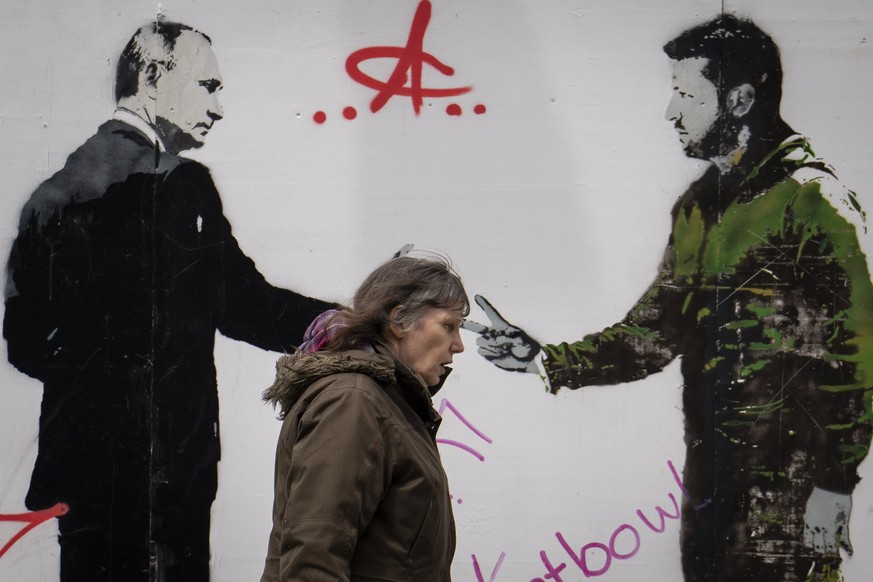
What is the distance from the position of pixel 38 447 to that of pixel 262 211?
1.06 meters

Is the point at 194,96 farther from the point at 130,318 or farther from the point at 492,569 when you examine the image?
the point at 492,569

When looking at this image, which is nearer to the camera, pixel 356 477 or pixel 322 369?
pixel 356 477

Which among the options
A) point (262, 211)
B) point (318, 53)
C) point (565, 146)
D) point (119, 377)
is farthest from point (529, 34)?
point (119, 377)

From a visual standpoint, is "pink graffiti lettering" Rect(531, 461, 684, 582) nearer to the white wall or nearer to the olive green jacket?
the white wall

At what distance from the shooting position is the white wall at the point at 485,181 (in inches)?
117

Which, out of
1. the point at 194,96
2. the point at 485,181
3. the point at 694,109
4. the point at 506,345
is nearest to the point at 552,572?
the point at 506,345

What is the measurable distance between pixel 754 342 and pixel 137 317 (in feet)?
6.56

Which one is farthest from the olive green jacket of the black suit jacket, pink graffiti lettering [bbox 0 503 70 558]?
pink graffiti lettering [bbox 0 503 70 558]

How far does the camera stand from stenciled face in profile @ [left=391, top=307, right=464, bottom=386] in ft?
6.08

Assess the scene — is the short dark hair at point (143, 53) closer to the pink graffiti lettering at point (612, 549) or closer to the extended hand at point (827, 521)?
the pink graffiti lettering at point (612, 549)

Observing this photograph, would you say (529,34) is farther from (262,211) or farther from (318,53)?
(262,211)

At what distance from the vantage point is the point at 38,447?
3.01m

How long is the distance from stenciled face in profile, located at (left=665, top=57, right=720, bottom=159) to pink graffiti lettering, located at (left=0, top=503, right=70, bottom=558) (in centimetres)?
234

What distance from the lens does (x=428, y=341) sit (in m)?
1.87
